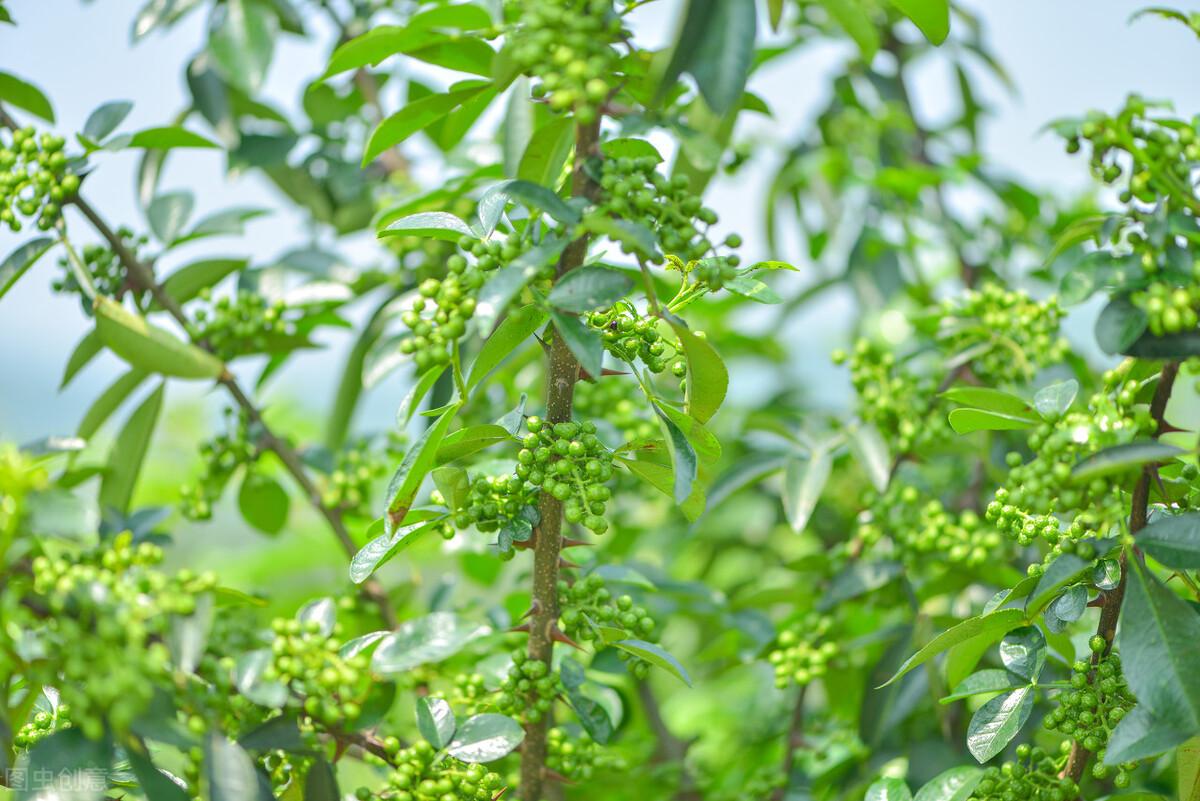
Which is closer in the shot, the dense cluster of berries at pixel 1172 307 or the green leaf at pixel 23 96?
the dense cluster of berries at pixel 1172 307

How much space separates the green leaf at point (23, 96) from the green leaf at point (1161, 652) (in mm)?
1379

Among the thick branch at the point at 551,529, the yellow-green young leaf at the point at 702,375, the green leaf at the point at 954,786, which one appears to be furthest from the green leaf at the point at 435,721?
the green leaf at the point at 954,786

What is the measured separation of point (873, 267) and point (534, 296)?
1.51 meters

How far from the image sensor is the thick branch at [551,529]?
0.93m

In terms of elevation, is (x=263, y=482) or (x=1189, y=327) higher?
(x=1189, y=327)

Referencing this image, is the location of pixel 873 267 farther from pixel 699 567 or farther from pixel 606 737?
pixel 606 737

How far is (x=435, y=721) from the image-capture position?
3.38 feet

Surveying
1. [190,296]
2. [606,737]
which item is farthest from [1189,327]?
[190,296]

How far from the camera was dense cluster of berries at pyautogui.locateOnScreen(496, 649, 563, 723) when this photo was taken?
1081 millimetres

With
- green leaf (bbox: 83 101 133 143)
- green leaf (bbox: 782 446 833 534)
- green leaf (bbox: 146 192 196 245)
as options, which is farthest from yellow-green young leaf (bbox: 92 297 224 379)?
green leaf (bbox: 782 446 833 534)

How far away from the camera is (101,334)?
3.77 feet

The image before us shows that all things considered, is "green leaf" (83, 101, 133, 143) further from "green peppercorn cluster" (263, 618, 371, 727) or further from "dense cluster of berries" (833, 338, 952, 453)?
"dense cluster of berries" (833, 338, 952, 453)

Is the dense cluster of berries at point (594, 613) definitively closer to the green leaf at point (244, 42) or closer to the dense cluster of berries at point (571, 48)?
the dense cluster of berries at point (571, 48)

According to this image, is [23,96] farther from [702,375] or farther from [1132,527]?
[1132,527]
